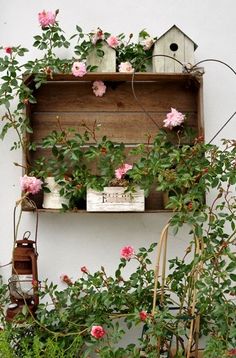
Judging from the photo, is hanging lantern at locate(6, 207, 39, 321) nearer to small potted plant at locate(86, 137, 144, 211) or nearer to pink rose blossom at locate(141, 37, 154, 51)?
small potted plant at locate(86, 137, 144, 211)

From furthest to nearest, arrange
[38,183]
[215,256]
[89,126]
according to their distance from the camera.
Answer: [89,126] < [38,183] < [215,256]

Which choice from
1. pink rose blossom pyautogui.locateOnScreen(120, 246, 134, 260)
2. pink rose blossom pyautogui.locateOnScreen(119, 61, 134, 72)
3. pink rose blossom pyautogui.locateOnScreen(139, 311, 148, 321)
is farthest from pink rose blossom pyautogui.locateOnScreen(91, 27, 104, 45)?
pink rose blossom pyautogui.locateOnScreen(139, 311, 148, 321)

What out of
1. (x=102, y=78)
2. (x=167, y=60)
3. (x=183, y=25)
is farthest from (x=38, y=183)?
(x=183, y=25)

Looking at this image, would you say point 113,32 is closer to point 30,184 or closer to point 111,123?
point 111,123

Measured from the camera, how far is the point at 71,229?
276 cm

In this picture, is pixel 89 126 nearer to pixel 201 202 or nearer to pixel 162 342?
pixel 201 202

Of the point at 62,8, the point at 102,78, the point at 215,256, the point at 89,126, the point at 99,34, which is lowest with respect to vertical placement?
the point at 215,256

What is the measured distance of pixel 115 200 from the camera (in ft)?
8.40

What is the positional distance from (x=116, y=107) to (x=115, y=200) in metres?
0.47

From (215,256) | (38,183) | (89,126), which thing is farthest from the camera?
(89,126)

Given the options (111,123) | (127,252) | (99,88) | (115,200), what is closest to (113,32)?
(99,88)

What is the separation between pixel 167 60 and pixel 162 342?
1214 mm

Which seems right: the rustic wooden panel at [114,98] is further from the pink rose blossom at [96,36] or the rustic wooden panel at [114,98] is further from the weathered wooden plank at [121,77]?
the pink rose blossom at [96,36]

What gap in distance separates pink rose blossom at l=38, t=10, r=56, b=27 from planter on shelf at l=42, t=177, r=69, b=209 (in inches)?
27.1
